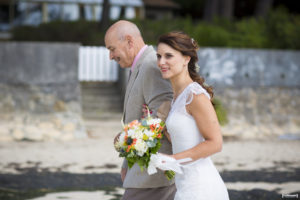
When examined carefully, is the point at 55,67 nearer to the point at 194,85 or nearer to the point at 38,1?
the point at 194,85

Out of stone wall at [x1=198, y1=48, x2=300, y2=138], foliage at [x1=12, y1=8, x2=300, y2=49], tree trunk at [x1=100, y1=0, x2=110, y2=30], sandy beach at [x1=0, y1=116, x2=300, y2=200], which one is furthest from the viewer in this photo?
tree trunk at [x1=100, y1=0, x2=110, y2=30]

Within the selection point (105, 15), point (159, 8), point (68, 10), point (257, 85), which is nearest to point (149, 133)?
point (257, 85)

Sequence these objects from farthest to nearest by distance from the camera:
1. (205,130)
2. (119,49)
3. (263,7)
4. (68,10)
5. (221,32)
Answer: (68,10)
(263,7)
(221,32)
(119,49)
(205,130)

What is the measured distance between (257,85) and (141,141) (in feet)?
31.7

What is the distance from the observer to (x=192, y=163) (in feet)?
9.77

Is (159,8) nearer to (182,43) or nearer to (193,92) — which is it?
(182,43)

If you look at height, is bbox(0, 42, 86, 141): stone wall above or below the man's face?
below

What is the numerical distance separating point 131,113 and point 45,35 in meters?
16.2

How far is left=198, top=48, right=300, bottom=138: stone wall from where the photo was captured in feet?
38.8

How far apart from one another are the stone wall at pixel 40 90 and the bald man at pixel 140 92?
697 centimetres

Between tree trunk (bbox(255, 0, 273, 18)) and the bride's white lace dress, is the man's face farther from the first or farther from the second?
tree trunk (bbox(255, 0, 273, 18))

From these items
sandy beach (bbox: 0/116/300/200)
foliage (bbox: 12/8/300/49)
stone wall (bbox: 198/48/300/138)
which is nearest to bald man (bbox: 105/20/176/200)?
sandy beach (bbox: 0/116/300/200)

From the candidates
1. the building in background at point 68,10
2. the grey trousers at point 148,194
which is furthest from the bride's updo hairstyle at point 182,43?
the building in background at point 68,10

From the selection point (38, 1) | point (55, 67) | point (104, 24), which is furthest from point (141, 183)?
point (38, 1)
